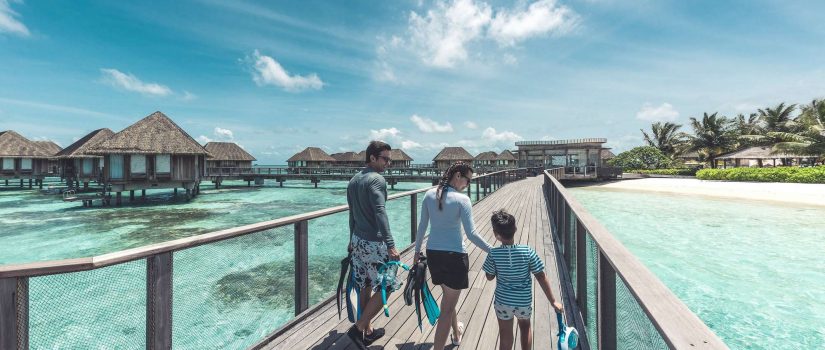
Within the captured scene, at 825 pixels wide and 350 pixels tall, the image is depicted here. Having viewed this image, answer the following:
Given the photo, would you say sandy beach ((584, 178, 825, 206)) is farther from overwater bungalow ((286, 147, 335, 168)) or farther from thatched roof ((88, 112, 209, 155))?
overwater bungalow ((286, 147, 335, 168))

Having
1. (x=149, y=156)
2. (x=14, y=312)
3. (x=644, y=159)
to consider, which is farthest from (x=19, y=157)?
(x=644, y=159)

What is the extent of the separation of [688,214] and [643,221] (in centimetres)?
316

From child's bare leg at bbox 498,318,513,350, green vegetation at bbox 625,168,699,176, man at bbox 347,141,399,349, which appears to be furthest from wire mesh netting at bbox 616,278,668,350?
green vegetation at bbox 625,168,699,176

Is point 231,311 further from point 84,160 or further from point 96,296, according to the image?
point 84,160

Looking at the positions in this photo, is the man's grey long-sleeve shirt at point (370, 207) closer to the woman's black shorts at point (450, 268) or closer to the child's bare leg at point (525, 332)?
the woman's black shorts at point (450, 268)

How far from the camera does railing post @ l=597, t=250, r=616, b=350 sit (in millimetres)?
2008

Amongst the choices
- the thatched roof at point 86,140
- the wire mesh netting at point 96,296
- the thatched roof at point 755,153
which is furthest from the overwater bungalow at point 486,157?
the wire mesh netting at point 96,296

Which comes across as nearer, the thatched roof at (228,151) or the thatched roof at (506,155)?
the thatched roof at (228,151)

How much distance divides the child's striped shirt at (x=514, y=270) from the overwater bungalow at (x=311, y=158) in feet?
176

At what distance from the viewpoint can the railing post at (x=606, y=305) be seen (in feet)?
6.59

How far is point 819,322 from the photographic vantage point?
655 cm

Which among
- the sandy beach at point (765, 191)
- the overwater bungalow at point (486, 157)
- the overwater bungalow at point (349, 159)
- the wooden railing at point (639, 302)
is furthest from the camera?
the overwater bungalow at point (349, 159)

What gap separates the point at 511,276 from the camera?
7.88 feet

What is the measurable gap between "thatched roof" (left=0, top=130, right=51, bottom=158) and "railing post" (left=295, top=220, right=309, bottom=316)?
52668 millimetres
